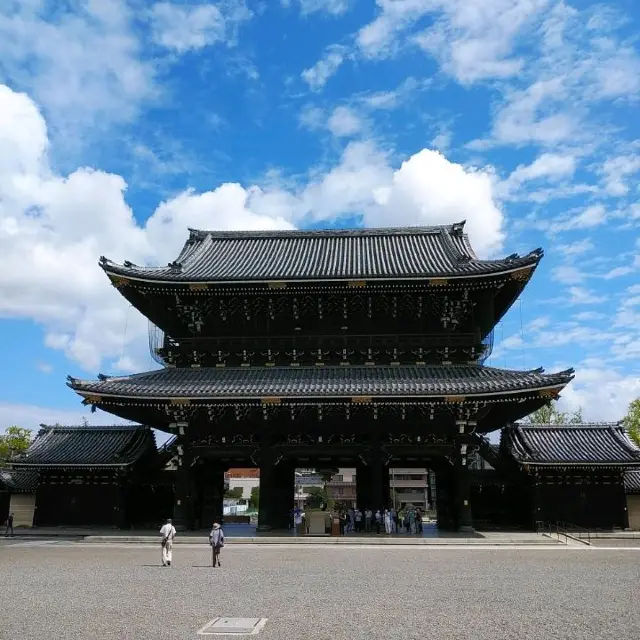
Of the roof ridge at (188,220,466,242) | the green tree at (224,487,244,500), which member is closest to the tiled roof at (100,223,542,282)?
the roof ridge at (188,220,466,242)

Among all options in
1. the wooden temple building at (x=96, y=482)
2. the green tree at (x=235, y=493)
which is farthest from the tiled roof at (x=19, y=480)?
the green tree at (x=235, y=493)

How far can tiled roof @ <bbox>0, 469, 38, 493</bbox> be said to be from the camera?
34812mm

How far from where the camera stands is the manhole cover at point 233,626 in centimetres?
1001

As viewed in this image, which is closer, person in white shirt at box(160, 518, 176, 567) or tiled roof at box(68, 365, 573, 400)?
person in white shirt at box(160, 518, 176, 567)

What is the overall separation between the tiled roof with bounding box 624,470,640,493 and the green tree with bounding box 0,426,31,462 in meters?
57.8

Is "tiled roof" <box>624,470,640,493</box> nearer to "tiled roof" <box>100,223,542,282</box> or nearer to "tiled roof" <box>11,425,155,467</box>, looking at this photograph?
"tiled roof" <box>100,223,542,282</box>

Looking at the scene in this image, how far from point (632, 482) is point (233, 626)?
30.1 m

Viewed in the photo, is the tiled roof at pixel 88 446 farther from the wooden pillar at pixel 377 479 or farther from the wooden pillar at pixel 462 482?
the wooden pillar at pixel 462 482

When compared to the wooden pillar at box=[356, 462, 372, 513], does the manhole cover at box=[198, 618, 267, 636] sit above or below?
below

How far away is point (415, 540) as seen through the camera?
25.3 meters

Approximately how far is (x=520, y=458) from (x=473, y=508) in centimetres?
404

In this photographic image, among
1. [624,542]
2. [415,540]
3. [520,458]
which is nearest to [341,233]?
[520,458]

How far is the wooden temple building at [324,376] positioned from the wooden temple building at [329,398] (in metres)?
0.09

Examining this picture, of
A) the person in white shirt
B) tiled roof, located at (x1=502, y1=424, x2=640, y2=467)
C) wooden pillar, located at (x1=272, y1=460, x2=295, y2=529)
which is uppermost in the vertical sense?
tiled roof, located at (x1=502, y1=424, x2=640, y2=467)
